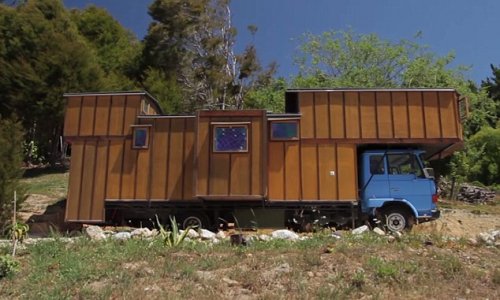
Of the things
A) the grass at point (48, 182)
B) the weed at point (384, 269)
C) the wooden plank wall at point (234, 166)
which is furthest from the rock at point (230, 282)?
the grass at point (48, 182)

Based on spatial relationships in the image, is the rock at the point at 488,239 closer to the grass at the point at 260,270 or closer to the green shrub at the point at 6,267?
the grass at the point at 260,270

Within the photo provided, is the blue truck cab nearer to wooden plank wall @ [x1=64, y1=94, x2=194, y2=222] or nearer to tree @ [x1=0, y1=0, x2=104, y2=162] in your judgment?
wooden plank wall @ [x1=64, y1=94, x2=194, y2=222]

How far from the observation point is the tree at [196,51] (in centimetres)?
3328

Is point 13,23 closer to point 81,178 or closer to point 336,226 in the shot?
point 81,178

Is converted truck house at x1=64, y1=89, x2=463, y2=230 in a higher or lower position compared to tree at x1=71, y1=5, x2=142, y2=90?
lower

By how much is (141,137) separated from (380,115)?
6350mm

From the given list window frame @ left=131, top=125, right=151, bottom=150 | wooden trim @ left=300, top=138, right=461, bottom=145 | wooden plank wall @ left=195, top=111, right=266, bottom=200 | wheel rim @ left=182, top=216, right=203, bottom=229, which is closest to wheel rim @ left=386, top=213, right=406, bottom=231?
wooden trim @ left=300, top=138, right=461, bottom=145

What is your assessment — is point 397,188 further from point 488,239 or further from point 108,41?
point 108,41

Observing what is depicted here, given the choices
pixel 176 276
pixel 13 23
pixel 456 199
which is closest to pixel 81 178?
pixel 176 276

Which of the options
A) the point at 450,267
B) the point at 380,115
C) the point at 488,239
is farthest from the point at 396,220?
the point at 450,267

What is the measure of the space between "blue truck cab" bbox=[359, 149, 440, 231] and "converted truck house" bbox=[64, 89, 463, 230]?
3 centimetres

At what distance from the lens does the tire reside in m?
13.2

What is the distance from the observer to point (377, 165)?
13719 mm

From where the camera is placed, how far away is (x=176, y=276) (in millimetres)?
7039
